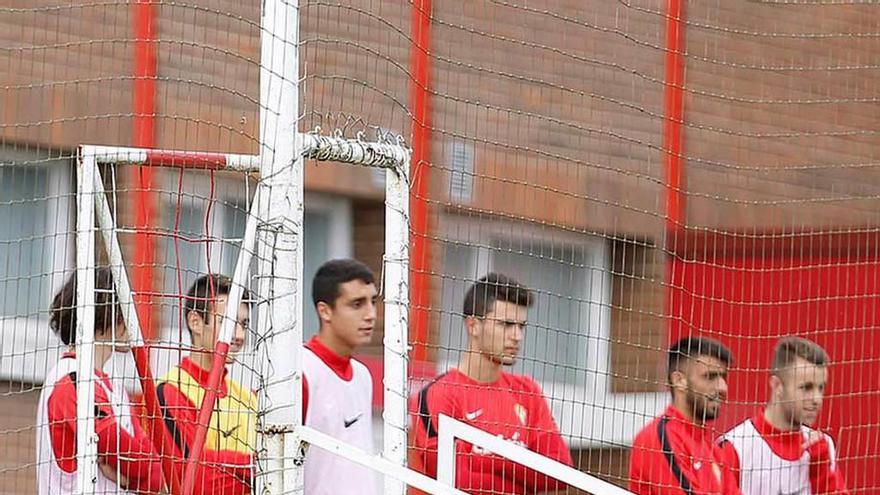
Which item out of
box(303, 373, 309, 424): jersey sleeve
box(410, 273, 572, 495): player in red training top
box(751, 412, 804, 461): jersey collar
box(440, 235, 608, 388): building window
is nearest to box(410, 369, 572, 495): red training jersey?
box(410, 273, 572, 495): player in red training top

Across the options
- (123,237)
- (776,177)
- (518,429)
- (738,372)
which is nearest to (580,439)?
(518,429)

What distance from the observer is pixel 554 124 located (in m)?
5.29

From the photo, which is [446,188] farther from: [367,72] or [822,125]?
[822,125]

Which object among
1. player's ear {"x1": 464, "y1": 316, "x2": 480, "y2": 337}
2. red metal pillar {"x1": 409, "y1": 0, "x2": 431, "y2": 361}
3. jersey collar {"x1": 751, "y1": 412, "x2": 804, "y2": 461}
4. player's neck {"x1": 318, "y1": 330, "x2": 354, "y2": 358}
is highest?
red metal pillar {"x1": 409, "y1": 0, "x2": 431, "y2": 361}

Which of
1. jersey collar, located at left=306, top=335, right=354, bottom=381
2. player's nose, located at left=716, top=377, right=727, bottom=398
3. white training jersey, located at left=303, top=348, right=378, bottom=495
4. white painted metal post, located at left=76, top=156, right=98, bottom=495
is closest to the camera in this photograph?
white painted metal post, located at left=76, top=156, right=98, bottom=495

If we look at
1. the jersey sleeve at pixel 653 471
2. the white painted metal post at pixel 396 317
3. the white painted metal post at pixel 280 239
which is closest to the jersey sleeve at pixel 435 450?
the jersey sleeve at pixel 653 471

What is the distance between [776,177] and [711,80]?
56 cm

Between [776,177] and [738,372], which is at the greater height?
[776,177]

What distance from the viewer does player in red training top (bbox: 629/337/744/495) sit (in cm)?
574

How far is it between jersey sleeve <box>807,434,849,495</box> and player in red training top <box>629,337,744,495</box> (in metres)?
0.46

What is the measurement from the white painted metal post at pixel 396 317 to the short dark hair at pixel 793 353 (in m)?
2.19

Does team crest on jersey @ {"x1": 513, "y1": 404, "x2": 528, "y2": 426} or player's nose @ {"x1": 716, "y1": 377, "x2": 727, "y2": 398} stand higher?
player's nose @ {"x1": 716, "y1": 377, "x2": 727, "y2": 398}

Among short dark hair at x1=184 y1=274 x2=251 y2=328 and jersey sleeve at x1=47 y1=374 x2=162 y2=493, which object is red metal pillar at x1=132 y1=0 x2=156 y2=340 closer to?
short dark hair at x1=184 y1=274 x2=251 y2=328

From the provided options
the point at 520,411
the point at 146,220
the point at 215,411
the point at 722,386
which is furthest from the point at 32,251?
the point at 722,386
